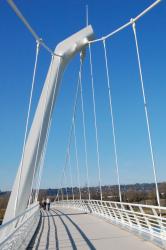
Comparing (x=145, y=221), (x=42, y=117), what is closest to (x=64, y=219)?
(x=42, y=117)

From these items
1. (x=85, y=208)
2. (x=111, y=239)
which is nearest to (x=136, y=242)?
(x=111, y=239)

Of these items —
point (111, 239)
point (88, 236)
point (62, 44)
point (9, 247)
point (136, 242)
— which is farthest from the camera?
point (62, 44)

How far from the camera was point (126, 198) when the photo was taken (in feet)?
168

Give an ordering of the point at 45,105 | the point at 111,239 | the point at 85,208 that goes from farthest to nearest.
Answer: the point at 85,208 < the point at 45,105 < the point at 111,239

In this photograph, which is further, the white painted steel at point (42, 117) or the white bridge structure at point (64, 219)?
the white painted steel at point (42, 117)

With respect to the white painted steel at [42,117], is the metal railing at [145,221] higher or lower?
lower

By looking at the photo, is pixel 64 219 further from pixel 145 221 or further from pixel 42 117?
A: pixel 145 221

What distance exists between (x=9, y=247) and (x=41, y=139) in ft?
43.2

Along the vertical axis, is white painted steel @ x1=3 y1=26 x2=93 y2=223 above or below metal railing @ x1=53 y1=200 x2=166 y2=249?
above

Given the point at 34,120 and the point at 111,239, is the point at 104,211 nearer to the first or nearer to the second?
the point at 34,120

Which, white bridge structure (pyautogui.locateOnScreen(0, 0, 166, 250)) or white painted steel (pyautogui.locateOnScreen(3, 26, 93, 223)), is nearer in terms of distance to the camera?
white bridge structure (pyautogui.locateOnScreen(0, 0, 166, 250))

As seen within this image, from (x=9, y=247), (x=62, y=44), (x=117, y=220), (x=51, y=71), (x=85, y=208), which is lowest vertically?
(x=9, y=247)

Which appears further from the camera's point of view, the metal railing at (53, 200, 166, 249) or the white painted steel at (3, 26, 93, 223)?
the white painted steel at (3, 26, 93, 223)

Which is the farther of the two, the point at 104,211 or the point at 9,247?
the point at 104,211
